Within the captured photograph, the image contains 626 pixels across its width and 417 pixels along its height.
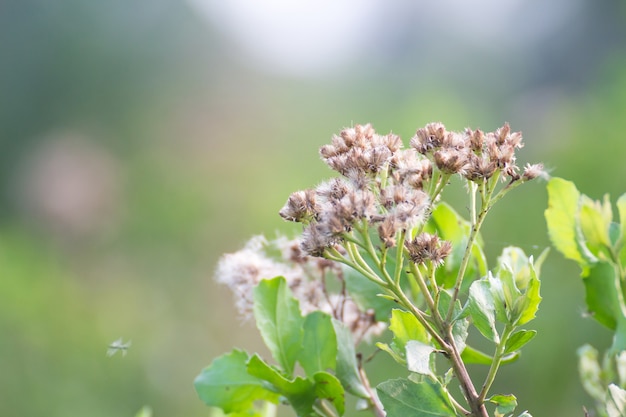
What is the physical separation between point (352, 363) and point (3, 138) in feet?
27.5

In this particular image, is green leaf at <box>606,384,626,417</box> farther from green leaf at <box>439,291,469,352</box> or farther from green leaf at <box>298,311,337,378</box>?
green leaf at <box>298,311,337,378</box>

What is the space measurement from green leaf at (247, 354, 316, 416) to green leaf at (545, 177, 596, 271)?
0.84 ft

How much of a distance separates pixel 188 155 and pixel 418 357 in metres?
5.92

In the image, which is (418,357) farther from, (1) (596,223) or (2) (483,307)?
(1) (596,223)

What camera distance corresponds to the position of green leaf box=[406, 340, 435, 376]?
461mm

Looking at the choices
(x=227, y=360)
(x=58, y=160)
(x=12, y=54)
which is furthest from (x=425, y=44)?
(x=227, y=360)

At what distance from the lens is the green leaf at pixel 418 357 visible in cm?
46

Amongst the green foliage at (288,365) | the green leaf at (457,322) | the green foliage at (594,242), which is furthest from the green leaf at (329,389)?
the green foliage at (594,242)

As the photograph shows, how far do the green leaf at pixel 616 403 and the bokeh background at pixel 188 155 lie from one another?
0.93 ft

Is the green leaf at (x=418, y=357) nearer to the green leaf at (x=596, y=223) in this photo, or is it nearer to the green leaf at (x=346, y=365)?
the green leaf at (x=346, y=365)

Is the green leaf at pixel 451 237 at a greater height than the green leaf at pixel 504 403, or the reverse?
the green leaf at pixel 451 237

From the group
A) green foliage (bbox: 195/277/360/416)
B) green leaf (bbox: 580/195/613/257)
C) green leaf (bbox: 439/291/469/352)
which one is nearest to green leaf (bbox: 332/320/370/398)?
green foliage (bbox: 195/277/360/416)

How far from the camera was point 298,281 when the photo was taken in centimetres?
78

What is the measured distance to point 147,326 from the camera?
4035mm
